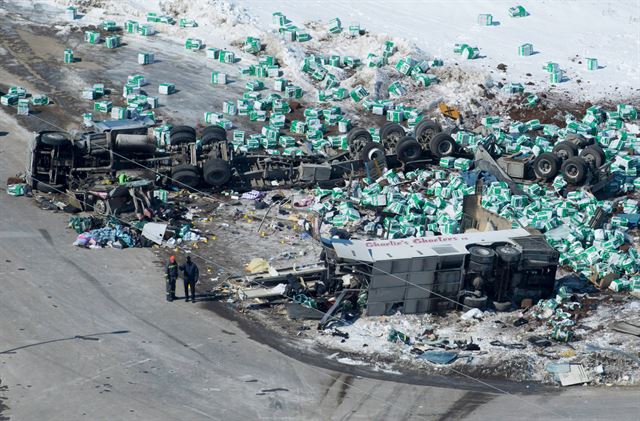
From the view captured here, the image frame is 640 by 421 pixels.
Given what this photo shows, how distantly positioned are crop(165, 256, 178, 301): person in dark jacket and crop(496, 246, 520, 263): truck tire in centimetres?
764

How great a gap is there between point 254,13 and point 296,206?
14.9 metres

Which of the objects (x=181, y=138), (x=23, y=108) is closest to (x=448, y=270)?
(x=181, y=138)

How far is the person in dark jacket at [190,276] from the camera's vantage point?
30.1 meters

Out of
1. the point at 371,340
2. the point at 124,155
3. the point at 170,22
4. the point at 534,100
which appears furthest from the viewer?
the point at 170,22

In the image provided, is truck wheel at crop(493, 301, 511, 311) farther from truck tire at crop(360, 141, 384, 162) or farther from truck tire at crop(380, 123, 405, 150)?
truck tire at crop(380, 123, 405, 150)

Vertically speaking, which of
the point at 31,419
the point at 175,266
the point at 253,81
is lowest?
the point at 31,419

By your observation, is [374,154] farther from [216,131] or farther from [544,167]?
[544,167]

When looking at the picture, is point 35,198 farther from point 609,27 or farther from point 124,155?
point 609,27

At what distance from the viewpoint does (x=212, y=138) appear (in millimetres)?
38969

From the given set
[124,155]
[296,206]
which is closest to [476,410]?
[296,206]

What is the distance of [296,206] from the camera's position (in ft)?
121

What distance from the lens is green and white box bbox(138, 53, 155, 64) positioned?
46.6 meters

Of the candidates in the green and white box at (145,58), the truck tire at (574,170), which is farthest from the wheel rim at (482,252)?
the green and white box at (145,58)

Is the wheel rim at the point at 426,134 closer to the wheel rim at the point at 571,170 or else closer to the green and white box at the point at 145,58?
the wheel rim at the point at 571,170
